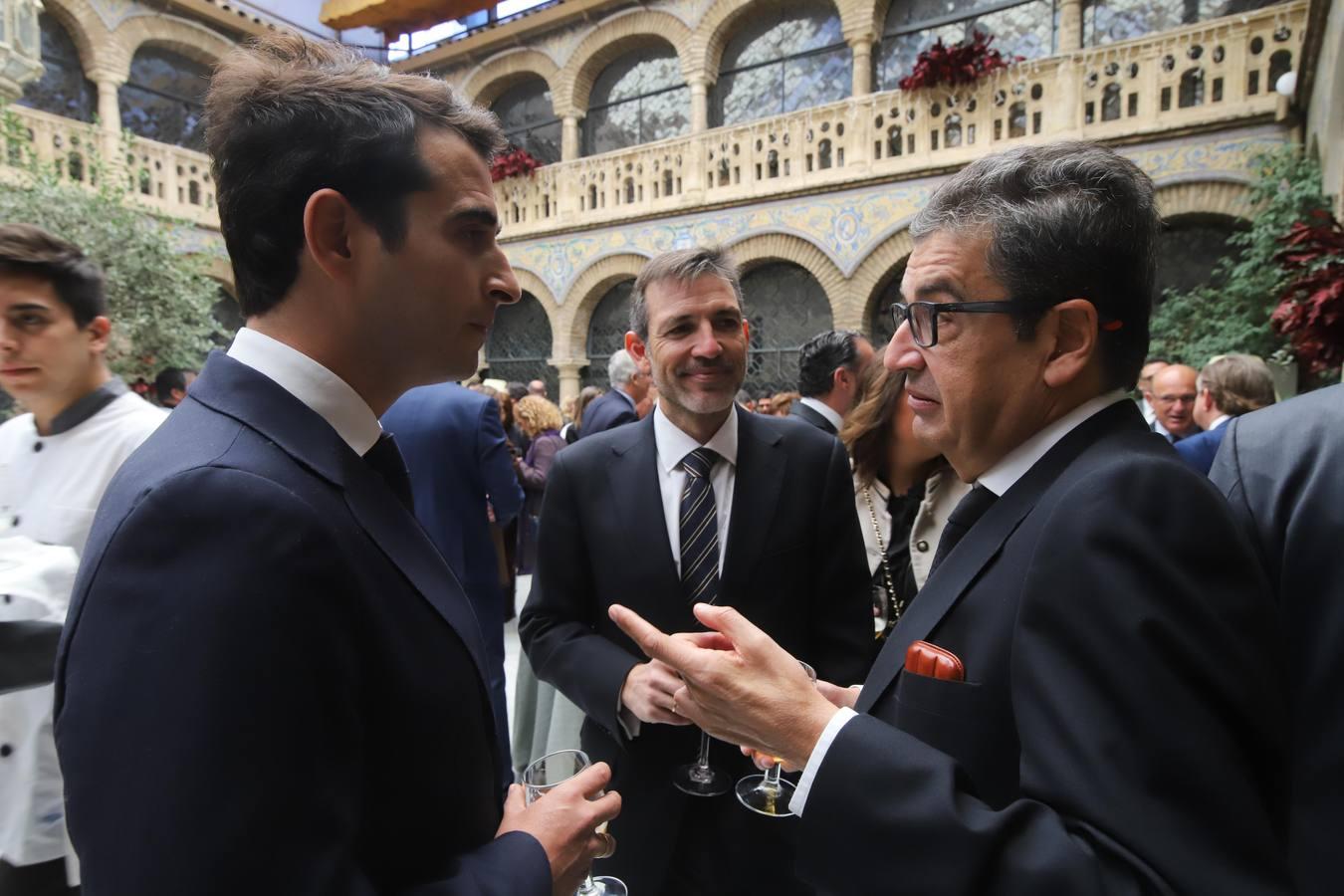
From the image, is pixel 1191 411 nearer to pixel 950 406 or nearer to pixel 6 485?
pixel 950 406

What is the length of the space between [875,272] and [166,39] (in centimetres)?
1181

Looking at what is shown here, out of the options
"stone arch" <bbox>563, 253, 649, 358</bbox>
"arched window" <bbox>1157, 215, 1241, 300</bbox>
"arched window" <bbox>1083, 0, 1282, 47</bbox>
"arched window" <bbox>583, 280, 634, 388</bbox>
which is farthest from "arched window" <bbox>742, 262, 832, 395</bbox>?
"arched window" <bbox>1083, 0, 1282, 47</bbox>

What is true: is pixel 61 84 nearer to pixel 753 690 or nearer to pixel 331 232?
pixel 331 232

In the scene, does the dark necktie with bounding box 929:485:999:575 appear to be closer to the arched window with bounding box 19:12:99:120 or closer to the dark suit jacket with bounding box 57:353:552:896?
the dark suit jacket with bounding box 57:353:552:896

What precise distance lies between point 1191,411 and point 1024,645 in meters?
4.79

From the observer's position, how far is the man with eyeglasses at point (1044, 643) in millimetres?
795

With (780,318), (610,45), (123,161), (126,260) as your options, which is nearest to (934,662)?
(780,318)

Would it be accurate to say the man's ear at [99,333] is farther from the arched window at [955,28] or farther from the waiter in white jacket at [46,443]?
the arched window at [955,28]

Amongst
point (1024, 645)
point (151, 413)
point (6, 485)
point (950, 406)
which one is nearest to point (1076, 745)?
point (1024, 645)

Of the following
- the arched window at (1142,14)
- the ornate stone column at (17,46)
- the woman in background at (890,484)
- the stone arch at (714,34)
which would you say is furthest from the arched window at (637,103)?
the woman in background at (890,484)

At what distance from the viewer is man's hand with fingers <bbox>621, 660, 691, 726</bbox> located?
1.61m

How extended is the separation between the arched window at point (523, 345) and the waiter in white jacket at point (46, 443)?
10591mm

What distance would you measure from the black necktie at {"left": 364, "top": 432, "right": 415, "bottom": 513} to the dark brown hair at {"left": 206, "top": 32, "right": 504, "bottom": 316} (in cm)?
22

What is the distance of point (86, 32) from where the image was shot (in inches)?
437
